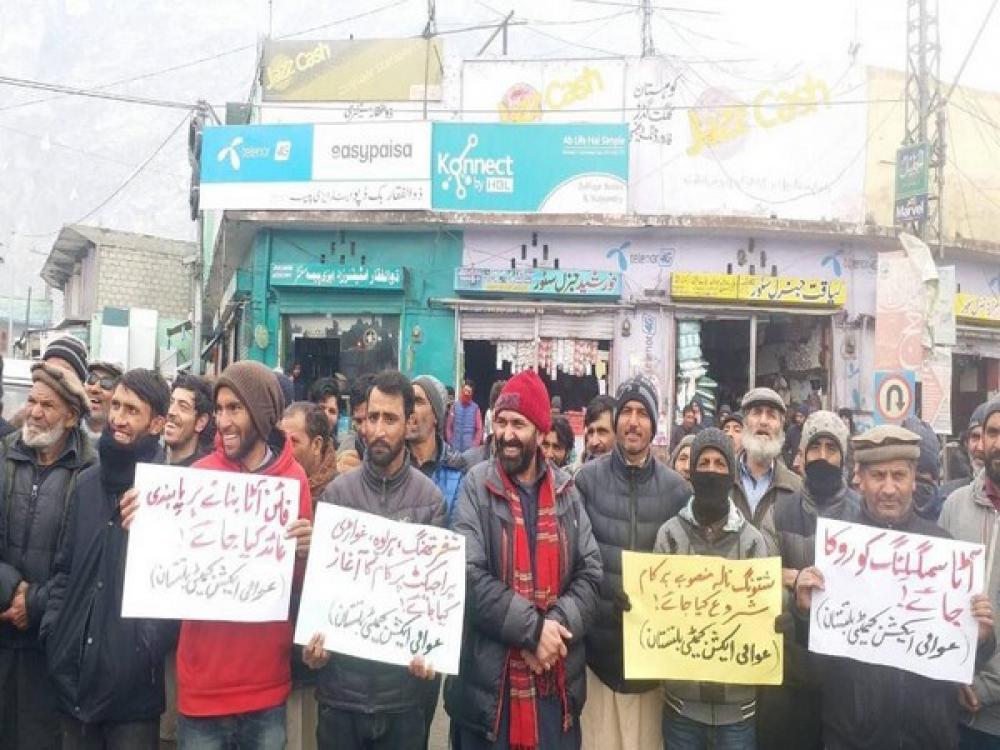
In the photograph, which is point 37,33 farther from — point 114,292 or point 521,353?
point 521,353

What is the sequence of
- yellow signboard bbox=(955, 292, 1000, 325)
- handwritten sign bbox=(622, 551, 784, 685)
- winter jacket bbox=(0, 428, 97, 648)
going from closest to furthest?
1. handwritten sign bbox=(622, 551, 784, 685)
2. winter jacket bbox=(0, 428, 97, 648)
3. yellow signboard bbox=(955, 292, 1000, 325)

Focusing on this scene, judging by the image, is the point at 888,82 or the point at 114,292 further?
the point at 114,292

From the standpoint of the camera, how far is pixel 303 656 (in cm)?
331

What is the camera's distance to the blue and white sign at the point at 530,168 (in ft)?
49.6

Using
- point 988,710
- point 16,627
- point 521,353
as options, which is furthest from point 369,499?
point 521,353

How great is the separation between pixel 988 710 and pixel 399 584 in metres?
2.24

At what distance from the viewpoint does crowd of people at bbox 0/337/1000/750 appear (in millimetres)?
3301

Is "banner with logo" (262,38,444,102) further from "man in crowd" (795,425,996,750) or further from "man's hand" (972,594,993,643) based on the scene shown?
"man's hand" (972,594,993,643)

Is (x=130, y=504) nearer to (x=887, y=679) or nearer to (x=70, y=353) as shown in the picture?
(x=70, y=353)

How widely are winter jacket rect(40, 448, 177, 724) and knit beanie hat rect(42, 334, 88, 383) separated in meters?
1.26

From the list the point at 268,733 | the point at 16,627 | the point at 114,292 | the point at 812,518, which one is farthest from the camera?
the point at 114,292

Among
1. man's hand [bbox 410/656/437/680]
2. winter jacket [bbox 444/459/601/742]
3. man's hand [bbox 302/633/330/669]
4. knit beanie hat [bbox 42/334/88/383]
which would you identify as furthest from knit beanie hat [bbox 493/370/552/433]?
knit beanie hat [bbox 42/334/88/383]

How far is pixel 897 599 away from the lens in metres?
3.37

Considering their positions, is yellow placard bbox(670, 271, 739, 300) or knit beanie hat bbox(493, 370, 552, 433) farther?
yellow placard bbox(670, 271, 739, 300)
